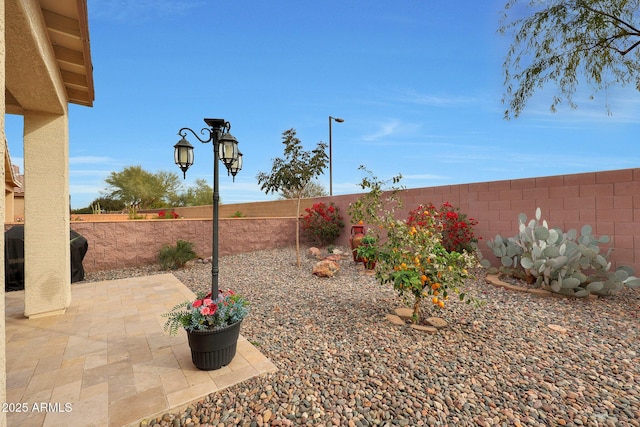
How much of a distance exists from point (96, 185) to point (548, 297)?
31302 millimetres

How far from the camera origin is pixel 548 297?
4023mm

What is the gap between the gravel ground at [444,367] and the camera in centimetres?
181

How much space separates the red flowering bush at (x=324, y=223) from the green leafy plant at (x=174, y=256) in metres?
3.76

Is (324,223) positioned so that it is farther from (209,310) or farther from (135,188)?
(135,188)

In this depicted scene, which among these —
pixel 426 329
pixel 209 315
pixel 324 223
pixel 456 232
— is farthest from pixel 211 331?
pixel 324 223

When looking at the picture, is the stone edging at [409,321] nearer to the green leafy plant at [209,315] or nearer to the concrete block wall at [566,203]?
the green leafy plant at [209,315]

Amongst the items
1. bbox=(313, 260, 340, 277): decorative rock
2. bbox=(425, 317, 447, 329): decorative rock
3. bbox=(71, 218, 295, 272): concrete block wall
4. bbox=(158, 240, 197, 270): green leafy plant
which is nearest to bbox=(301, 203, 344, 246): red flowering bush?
bbox=(71, 218, 295, 272): concrete block wall

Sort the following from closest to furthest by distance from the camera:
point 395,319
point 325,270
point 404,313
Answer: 1. point 395,319
2. point 404,313
3. point 325,270

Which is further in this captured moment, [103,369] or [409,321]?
[409,321]

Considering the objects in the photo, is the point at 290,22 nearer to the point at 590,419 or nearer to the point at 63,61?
the point at 63,61

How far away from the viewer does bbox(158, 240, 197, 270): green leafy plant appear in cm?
663

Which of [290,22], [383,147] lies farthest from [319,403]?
[383,147]

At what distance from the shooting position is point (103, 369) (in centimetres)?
231

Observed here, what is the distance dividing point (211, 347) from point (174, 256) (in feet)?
16.8
